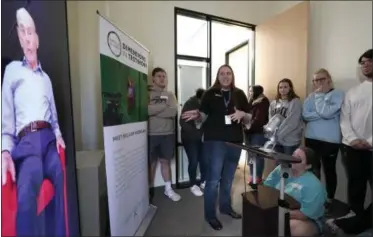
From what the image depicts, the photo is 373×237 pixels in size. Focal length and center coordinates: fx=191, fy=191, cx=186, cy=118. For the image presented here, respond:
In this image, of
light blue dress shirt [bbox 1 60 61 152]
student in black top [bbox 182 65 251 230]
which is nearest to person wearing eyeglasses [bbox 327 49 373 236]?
student in black top [bbox 182 65 251 230]

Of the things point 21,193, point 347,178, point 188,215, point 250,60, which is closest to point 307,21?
point 250,60

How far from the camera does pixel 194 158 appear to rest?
57 cm

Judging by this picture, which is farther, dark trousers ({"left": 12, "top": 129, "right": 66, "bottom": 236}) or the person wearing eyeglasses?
dark trousers ({"left": 12, "top": 129, "right": 66, "bottom": 236})

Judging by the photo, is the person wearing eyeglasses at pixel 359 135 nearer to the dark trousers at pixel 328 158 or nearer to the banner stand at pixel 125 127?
the dark trousers at pixel 328 158

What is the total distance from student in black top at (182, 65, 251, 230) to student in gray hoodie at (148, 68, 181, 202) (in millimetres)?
90

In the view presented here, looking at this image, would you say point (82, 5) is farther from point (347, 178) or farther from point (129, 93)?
point (347, 178)

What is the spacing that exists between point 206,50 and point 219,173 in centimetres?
34

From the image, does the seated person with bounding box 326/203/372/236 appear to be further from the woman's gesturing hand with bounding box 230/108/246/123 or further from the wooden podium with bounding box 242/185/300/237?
the woman's gesturing hand with bounding box 230/108/246/123

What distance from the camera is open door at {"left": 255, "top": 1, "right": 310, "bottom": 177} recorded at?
484 mm

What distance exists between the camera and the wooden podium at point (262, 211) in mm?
459

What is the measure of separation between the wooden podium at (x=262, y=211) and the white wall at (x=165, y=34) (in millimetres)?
145

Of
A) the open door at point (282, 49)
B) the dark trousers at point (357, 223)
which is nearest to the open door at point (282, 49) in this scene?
the open door at point (282, 49)

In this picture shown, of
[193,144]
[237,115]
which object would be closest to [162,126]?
[193,144]

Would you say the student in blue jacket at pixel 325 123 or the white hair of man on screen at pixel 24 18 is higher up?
the white hair of man on screen at pixel 24 18
